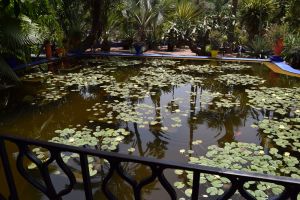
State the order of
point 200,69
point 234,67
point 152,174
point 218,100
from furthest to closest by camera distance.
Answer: point 234,67 < point 200,69 < point 218,100 < point 152,174

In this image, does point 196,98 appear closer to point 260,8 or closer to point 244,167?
point 244,167

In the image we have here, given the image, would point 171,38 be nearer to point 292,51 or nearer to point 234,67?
point 234,67

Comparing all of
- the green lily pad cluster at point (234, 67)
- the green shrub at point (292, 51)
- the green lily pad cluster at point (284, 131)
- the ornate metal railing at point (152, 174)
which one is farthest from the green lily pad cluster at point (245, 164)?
the green shrub at point (292, 51)

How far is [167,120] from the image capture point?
509 cm

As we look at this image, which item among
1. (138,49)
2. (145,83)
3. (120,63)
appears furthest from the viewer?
(138,49)

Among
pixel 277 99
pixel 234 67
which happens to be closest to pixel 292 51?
pixel 234 67

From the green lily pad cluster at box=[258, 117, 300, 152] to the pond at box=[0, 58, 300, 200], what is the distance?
0.01 metres

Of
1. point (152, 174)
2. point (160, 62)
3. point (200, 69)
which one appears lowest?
point (200, 69)

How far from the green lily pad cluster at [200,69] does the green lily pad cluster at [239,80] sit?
A: 0.80 m

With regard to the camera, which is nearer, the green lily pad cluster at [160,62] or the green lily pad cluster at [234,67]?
the green lily pad cluster at [234,67]

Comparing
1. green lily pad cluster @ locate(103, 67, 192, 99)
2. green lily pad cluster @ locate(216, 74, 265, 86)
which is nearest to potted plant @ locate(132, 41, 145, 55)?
green lily pad cluster @ locate(103, 67, 192, 99)

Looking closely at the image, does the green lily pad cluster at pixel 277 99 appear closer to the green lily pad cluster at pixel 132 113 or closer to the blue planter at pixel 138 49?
the green lily pad cluster at pixel 132 113

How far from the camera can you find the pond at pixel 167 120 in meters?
3.39

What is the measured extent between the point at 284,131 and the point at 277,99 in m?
1.89
